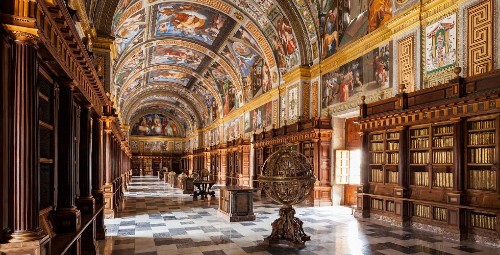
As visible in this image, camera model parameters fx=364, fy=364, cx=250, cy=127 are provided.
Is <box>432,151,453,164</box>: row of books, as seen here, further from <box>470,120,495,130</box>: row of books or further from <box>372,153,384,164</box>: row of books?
<box>372,153,384,164</box>: row of books

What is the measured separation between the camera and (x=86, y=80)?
5.99 m

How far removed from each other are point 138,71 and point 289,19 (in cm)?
1393

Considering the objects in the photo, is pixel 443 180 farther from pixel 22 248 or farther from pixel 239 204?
pixel 22 248

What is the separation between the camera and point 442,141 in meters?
8.35

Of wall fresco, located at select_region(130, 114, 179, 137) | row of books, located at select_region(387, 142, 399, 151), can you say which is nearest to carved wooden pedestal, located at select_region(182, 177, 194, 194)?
row of books, located at select_region(387, 142, 399, 151)

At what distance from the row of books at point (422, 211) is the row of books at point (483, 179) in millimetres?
1322

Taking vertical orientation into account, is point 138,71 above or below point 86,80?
above

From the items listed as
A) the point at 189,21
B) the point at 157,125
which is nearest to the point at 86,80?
the point at 189,21

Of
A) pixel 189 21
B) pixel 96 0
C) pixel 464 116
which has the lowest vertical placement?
pixel 464 116

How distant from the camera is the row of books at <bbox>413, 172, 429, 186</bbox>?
8.88 metres

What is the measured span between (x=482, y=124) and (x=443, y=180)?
1615 mm

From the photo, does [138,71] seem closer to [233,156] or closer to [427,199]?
[233,156]

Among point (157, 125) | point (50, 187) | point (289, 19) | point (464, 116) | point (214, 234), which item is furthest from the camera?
point (157, 125)

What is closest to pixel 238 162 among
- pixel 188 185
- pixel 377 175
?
pixel 188 185
